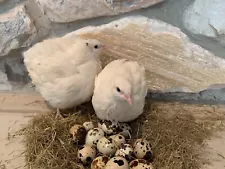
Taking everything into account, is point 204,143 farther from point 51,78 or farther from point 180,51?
point 51,78

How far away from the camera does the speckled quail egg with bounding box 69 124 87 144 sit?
112 centimetres

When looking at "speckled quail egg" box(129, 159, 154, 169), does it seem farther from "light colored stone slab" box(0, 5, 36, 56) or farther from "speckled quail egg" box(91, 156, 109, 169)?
"light colored stone slab" box(0, 5, 36, 56)

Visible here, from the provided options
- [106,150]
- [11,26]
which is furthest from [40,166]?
[11,26]

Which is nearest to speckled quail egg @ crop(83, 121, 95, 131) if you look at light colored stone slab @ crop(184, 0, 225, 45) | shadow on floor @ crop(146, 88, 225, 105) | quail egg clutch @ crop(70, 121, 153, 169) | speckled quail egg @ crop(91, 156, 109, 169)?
quail egg clutch @ crop(70, 121, 153, 169)

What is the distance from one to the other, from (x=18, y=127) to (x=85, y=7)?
0.34 m

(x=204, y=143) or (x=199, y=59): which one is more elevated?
(x=199, y=59)

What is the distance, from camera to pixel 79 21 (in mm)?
1226

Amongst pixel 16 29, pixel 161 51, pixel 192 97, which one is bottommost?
pixel 192 97

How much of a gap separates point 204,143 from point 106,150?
10.0 inches

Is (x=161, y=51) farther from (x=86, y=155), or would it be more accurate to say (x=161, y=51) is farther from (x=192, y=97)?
(x=86, y=155)

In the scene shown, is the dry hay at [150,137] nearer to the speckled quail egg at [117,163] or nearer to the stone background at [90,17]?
the speckled quail egg at [117,163]

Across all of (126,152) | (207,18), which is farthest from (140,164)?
(207,18)

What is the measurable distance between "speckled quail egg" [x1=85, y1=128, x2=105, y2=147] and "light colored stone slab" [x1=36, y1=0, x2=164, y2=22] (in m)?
0.29

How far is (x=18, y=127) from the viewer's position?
1215 mm
